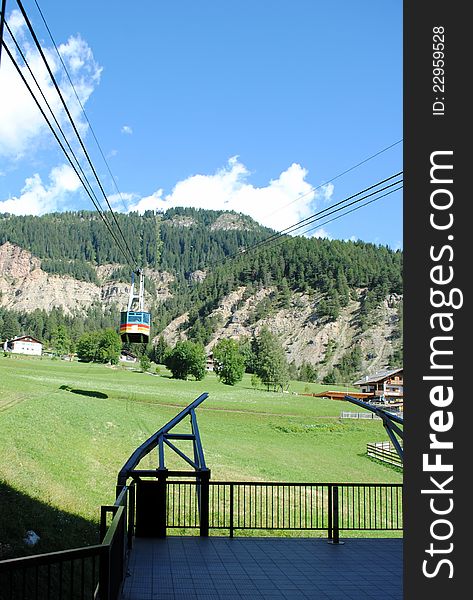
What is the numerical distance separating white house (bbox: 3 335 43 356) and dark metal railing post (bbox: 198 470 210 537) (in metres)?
78.8

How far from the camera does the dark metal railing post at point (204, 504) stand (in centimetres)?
1141

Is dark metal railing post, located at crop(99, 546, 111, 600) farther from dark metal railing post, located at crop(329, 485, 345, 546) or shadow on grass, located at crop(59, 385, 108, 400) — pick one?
shadow on grass, located at crop(59, 385, 108, 400)

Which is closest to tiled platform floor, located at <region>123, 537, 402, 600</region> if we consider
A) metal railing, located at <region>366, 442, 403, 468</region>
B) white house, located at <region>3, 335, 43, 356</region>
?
metal railing, located at <region>366, 442, 403, 468</region>

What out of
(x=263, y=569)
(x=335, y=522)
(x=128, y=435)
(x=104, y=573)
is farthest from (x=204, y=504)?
(x=128, y=435)

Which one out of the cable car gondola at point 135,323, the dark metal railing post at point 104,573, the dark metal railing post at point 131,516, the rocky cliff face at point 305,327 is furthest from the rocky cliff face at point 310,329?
the dark metal railing post at point 104,573

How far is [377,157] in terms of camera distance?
1423 centimetres

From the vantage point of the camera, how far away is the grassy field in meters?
24.1

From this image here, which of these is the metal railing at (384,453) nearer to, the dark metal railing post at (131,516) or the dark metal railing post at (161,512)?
the dark metal railing post at (161,512)

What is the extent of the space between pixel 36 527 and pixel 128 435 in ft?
64.2

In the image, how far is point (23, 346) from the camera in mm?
90125

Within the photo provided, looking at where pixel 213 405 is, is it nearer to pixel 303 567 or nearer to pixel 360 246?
pixel 303 567

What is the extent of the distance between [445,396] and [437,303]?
67cm

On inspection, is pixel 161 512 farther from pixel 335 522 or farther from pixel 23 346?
pixel 23 346

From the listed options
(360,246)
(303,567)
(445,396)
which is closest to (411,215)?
(445,396)
